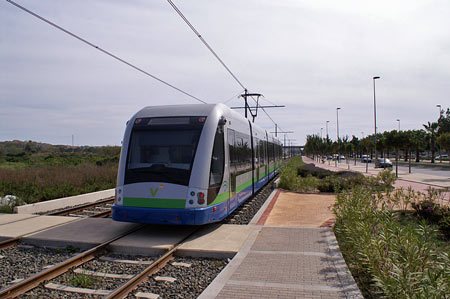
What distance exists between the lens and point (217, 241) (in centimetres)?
798

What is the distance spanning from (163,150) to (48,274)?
373cm

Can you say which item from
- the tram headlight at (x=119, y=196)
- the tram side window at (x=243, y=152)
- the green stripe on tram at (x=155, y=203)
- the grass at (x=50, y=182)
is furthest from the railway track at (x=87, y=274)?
the grass at (x=50, y=182)

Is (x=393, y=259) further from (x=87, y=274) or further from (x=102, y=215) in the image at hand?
(x=102, y=215)

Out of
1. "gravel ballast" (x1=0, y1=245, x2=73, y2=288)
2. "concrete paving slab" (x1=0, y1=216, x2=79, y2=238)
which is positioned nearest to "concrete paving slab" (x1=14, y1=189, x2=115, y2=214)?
"concrete paving slab" (x1=0, y1=216, x2=79, y2=238)

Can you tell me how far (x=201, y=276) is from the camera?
6.13 metres

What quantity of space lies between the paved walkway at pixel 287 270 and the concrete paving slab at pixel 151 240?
168cm

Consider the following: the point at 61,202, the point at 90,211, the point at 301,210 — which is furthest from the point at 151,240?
the point at 61,202

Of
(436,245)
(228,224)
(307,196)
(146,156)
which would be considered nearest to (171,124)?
(146,156)

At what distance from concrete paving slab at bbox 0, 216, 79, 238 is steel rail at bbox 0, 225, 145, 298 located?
2.45m

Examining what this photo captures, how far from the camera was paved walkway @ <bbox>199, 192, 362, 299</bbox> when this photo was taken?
503 cm

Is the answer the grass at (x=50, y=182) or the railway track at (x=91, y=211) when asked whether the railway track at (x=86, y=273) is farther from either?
the grass at (x=50, y=182)

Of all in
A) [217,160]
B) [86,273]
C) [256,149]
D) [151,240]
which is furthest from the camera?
[256,149]

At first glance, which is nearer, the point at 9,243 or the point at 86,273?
the point at 86,273

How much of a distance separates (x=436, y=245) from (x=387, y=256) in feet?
9.25
